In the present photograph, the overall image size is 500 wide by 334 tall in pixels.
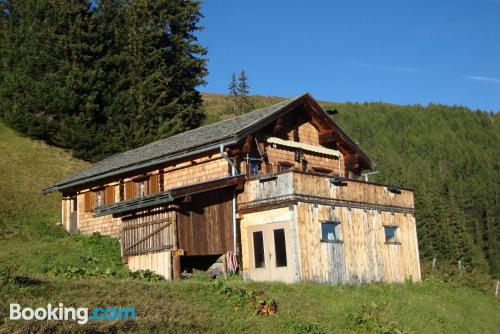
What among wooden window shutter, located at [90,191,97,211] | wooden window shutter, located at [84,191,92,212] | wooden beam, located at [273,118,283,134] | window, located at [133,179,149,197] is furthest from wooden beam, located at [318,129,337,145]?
wooden window shutter, located at [84,191,92,212]

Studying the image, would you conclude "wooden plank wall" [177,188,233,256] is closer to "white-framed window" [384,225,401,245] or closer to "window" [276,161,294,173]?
"window" [276,161,294,173]

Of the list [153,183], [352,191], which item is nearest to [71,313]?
[352,191]

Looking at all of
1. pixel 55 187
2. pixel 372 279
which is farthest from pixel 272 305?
pixel 55 187

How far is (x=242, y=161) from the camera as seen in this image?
27.0 metres

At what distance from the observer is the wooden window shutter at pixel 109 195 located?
32344mm

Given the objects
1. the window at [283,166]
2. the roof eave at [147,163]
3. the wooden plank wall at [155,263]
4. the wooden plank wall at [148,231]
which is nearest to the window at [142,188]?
the roof eave at [147,163]

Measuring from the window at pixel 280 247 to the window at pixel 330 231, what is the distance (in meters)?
1.63

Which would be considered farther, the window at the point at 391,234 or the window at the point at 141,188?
the window at the point at 141,188

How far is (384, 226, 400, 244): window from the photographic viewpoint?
27656mm

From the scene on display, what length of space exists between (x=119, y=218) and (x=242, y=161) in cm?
734

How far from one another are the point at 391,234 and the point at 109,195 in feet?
46.8

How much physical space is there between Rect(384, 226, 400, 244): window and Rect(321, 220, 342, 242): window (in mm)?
3490

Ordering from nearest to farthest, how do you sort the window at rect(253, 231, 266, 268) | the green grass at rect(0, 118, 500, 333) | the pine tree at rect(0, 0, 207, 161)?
the green grass at rect(0, 118, 500, 333)
the window at rect(253, 231, 266, 268)
the pine tree at rect(0, 0, 207, 161)

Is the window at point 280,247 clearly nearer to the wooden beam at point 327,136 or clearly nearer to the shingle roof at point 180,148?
the shingle roof at point 180,148
